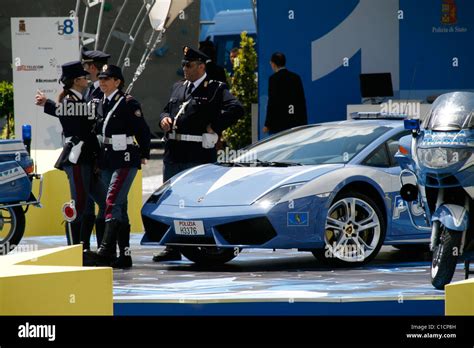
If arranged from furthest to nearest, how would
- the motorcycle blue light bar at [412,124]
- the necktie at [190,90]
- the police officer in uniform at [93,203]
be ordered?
the necktie at [190,90], the police officer in uniform at [93,203], the motorcycle blue light bar at [412,124]

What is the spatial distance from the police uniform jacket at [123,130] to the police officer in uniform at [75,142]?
201mm

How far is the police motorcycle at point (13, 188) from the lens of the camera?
14.0 m

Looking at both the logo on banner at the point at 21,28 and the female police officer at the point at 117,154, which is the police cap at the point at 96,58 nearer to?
the female police officer at the point at 117,154

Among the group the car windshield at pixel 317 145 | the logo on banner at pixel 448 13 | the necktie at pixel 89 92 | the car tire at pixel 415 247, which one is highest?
the logo on banner at pixel 448 13

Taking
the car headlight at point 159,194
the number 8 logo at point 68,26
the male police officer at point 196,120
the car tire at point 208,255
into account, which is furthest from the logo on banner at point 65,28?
the car tire at point 208,255

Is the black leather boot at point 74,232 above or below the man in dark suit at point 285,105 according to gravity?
below

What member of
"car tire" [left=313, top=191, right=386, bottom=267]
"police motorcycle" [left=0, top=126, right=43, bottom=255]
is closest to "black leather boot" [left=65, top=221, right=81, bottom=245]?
"police motorcycle" [left=0, top=126, right=43, bottom=255]

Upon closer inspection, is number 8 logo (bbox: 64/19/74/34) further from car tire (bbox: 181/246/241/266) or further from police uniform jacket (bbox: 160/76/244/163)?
car tire (bbox: 181/246/241/266)

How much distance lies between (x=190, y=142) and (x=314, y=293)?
12.0 ft

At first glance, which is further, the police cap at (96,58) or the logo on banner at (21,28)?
the logo on banner at (21,28)

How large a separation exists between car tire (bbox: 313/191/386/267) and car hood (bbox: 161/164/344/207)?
13.5 inches

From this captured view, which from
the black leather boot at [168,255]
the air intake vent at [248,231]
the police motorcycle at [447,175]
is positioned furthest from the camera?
the black leather boot at [168,255]

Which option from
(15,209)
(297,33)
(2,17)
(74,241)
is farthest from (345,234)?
(2,17)
